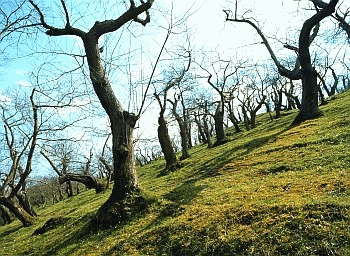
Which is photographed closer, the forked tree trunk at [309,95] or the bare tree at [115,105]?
the bare tree at [115,105]

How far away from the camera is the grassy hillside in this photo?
21.3 feet

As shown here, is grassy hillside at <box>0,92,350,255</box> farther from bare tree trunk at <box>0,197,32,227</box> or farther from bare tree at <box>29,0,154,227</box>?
bare tree trunk at <box>0,197,32,227</box>

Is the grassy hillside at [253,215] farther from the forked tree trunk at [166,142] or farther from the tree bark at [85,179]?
the tree bark at [85,179]

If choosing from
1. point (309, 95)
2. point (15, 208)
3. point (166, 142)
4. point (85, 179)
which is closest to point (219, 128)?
point (166, 142)

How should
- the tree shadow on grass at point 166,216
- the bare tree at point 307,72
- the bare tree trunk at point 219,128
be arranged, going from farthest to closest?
the bare tree trunk at point 219,128
the bare tree at point 307,72
the tree shadow on grass at point 166,216

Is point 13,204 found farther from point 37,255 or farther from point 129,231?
point 129,231

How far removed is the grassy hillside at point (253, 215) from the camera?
6488mm

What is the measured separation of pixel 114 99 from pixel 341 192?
823 centimetres

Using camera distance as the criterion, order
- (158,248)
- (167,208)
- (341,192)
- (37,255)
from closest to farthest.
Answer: (341,192) → (158,248) → (167,208) → (37,255)

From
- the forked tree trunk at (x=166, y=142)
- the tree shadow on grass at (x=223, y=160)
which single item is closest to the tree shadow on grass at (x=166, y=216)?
the tree shadow on grass at (x=223, y=160)

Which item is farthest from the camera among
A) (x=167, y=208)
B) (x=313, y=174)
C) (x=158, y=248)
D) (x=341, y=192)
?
(x=167, y=208)

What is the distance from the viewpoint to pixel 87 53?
12445mm

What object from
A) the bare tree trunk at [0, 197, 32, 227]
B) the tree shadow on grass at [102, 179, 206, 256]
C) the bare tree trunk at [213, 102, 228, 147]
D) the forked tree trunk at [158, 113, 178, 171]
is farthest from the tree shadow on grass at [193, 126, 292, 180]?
the bare tree trunk at [213, 102, 228, 147]

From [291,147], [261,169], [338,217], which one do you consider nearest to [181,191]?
Result: [261,169]
